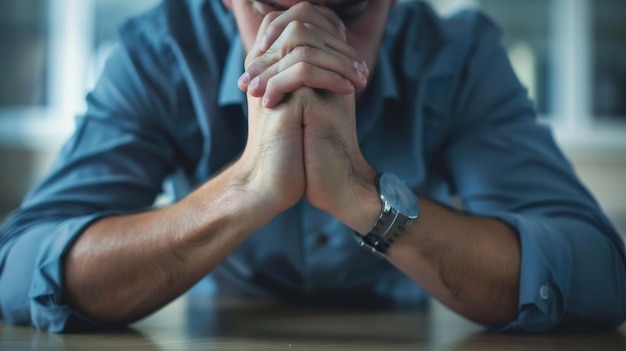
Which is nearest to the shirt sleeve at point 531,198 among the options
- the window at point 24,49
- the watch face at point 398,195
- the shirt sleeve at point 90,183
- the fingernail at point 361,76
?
the watch face at point 398,195

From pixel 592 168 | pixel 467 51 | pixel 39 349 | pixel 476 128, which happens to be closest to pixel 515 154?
pixel 476 128

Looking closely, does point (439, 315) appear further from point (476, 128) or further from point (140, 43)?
point (140, 43)

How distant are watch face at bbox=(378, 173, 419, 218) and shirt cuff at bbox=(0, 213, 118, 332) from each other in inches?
13.8

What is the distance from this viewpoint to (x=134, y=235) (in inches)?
37.0

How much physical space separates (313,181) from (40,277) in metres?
0.35

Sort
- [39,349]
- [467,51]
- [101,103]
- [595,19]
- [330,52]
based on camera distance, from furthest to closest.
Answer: [595,19] → [467,51] → [101,103] → [330,52] → [39,349]

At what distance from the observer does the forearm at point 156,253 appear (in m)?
0.91

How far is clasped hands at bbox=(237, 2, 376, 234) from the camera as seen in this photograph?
0.88 metres

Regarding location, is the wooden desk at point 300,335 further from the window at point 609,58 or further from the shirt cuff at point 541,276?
the window at point 609,58

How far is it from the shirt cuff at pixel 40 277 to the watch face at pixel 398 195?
1.15ft

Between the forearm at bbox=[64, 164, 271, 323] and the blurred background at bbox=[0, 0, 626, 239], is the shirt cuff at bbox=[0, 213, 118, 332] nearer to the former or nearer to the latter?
the forearm at bbox=[64, 164, 271, 323]

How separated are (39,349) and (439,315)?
527mm

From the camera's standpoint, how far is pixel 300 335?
87 cm

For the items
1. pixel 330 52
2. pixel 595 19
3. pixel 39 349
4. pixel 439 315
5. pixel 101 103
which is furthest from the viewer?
pixel 595 19
